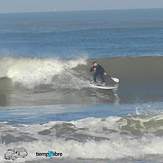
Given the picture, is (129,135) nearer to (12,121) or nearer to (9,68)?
(12,121)

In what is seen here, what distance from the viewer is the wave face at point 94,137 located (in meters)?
12.5

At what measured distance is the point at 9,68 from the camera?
29406 mm

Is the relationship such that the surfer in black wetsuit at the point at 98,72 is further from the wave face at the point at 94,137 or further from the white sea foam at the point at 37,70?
the wave face at the point at 94,137

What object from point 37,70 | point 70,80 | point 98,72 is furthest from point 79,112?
point 37,70

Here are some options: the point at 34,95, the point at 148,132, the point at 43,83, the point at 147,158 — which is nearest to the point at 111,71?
the point at 43,83

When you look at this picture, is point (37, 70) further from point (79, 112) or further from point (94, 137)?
point (94, 137)

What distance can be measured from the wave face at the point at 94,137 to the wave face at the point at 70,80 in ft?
17.9

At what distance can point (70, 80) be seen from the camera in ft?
84.7

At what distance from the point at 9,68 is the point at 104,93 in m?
Answer: 8.63

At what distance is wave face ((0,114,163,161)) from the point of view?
12.5m

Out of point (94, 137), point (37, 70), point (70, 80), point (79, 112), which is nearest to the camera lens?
point (94, 137)

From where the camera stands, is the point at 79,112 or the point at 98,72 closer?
the point at 79,112

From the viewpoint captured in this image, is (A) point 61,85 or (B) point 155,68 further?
(B) point 155,68

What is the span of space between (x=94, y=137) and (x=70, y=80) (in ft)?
40.2
